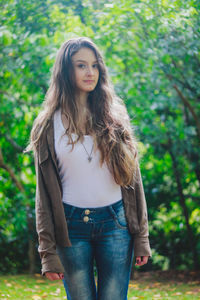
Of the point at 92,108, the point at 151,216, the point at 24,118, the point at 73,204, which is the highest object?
the point at 92,108

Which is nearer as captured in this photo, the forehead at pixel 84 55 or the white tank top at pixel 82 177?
the white tank top at pixel 82 177

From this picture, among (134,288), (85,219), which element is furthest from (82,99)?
(134,288)

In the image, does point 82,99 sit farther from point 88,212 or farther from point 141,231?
point 141,231

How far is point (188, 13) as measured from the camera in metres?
4.16

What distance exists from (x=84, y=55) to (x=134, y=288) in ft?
12.3

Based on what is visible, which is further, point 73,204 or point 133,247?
point 133,247

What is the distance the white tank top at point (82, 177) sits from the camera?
215 cm

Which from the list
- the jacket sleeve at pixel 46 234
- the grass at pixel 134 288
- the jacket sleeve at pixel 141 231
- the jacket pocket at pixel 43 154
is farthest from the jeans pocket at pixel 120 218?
the grass at pixel 134 288

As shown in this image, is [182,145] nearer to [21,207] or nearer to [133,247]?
[21,207]

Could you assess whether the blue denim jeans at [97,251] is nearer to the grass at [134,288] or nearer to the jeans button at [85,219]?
the jeans button at [85,219]

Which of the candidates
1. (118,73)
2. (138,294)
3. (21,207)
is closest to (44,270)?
(138,294)

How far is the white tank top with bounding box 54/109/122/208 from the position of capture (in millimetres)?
2148

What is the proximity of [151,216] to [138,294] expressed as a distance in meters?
1.61

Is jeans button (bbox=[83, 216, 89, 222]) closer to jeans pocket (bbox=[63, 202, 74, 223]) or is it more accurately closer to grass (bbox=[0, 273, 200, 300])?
jeans pocket (bbox=[63, 202, 74, 223])
